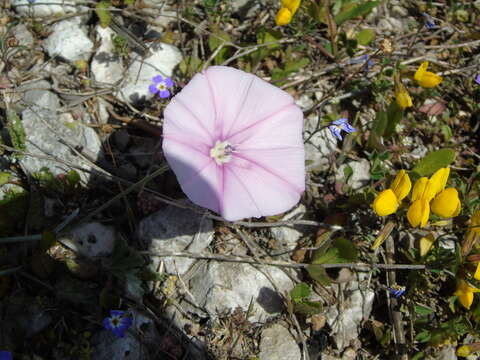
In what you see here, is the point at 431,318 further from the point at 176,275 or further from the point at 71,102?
the point at 71,102

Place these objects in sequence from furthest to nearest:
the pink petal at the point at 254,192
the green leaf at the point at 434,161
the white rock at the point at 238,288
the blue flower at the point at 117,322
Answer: the green leaf at the point at 434,161 < the white rock at the point at 238,288 < the blue flower at the point at 117,322 < the pink petal at the point at 254,192

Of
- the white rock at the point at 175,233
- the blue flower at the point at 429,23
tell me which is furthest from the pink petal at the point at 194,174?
the blue flower at the point at 429,23

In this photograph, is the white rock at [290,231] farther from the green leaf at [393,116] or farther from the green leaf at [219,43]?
the green leaf at [219,43]

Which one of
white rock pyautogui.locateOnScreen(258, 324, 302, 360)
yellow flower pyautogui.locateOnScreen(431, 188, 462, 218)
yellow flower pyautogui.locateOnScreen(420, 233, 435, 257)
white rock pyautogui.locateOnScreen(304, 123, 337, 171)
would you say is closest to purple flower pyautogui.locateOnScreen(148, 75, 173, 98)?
white rock pyautogui.locateOnScreen(304, 123, 337, 171)

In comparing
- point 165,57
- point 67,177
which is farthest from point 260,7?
point 67,177

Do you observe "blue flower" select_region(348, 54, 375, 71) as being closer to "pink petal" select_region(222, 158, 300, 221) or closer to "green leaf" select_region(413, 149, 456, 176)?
"green leaf" select_region(413, 149, 456, 176)
